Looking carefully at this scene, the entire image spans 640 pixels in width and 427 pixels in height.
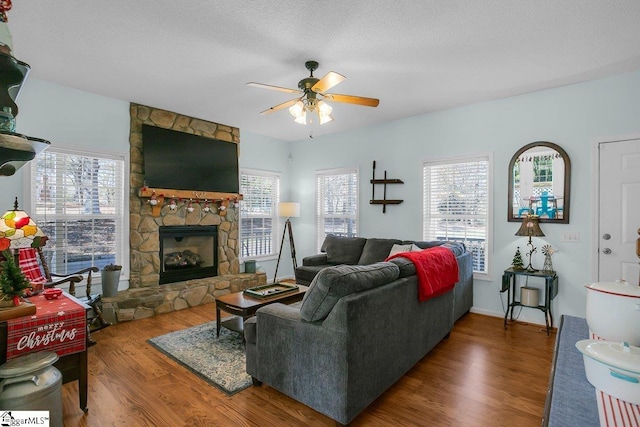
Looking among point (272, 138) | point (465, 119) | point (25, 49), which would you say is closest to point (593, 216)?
point (465, 119)

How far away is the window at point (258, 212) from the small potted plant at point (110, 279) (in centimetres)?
212

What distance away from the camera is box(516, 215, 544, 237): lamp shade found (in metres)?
3.75

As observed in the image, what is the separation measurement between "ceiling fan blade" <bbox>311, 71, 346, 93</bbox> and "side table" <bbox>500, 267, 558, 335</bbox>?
3046 millimetres

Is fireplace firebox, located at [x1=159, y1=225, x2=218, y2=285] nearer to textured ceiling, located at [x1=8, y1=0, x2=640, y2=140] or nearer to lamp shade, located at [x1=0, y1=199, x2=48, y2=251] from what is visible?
lamp shade, located at [x1=0, y1=199, x2=48, y2=251]

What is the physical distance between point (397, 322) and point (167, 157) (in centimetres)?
403

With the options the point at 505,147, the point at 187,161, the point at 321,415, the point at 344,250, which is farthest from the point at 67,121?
the point at 505,147

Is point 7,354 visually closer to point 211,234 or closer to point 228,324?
point 228,324

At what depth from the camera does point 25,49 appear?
9.75ft

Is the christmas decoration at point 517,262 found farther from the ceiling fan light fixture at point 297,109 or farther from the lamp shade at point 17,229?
the lamp shade at point 17,229

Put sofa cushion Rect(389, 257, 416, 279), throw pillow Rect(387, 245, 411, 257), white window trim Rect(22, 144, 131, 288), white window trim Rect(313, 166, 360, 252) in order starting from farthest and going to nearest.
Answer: white window trim Rect(313, 166, 360, 252)
throw pillow Rect(387, 245, 411, 257)
white window trim Rect(22, 144, 131, 288)
sofa cushion Rect(389, 257, 416, 279)

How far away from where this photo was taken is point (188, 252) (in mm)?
5293

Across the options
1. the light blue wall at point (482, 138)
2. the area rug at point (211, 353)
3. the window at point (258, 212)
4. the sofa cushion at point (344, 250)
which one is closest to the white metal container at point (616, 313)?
the area rug at point (211, 353)

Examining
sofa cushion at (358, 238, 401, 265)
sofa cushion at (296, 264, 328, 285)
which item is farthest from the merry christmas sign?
sofa cushion at (358, 238, 401, 265)

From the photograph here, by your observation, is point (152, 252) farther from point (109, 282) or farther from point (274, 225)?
point (274, 225)
